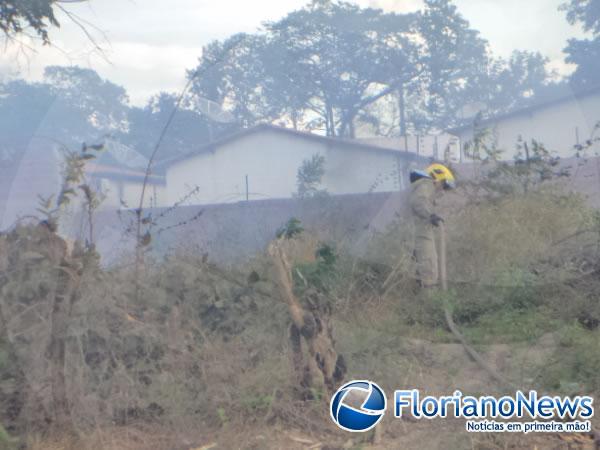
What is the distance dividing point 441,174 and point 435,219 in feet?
1.40

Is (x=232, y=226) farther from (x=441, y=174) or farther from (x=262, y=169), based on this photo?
(x=441, y=174)

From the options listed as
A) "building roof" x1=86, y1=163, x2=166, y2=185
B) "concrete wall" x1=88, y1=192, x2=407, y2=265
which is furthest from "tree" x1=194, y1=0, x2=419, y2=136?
"building roof" x1=86, y1=163, x2=166, y2=185

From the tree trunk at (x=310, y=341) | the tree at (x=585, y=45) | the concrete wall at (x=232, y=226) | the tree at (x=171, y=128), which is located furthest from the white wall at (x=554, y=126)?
the tree trunk at (x=310, y=341)

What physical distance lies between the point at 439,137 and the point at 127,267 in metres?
3.04

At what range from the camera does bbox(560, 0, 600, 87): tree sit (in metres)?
6.37

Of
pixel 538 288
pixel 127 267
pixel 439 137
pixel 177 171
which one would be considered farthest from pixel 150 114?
pixel 538 288

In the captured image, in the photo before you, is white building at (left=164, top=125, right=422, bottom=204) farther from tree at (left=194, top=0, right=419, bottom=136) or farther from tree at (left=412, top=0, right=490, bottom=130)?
tree at (left=412, top=0, right=490, bottom=130)

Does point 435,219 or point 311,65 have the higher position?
point 311,65

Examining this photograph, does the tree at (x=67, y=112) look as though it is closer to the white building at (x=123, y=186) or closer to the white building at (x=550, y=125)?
the white building at (x=123, y=186)

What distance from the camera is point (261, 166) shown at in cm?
585

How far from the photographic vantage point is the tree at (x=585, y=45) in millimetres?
6367

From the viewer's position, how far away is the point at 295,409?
4770mm

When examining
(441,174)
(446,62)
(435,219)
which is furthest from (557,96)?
(435,219)

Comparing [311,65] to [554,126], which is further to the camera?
[554,126]
